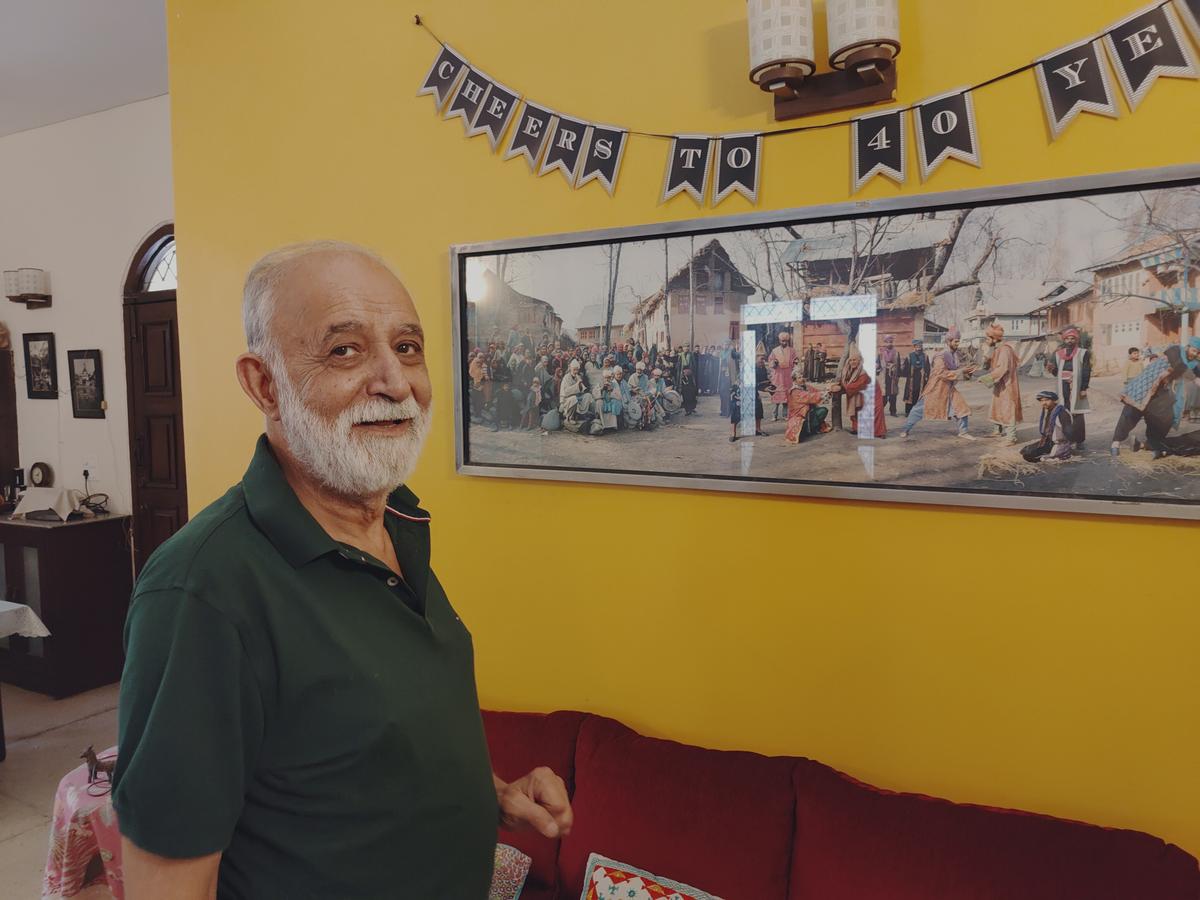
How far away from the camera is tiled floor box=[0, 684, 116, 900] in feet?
9.81

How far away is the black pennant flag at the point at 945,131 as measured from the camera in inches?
64.8

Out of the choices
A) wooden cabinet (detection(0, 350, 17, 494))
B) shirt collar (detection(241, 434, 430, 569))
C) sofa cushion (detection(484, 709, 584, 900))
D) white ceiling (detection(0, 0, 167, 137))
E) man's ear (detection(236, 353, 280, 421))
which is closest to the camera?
shirt collar (detection(241, 434, 430, 569))

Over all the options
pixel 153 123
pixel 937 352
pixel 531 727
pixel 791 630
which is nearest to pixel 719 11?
pixel 937 352

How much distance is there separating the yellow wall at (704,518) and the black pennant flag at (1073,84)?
1.0 inches

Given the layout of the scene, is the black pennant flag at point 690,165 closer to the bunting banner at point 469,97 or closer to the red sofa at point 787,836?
the bunting banner at point 469,97

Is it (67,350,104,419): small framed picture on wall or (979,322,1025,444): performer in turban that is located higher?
(67,350,104,419): small framed picture on wall

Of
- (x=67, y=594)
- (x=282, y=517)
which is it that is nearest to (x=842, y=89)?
(x=282, y=517)

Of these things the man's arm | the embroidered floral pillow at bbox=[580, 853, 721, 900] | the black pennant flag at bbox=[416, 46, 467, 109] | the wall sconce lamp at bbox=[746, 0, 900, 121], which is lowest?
the embroidered floral pillow at bbox=[580, 853, 721, 900]

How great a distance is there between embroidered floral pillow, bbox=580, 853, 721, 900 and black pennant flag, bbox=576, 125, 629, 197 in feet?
5.25

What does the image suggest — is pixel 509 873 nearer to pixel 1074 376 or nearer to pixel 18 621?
pixel 1074 376

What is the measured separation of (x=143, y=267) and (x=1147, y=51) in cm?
483

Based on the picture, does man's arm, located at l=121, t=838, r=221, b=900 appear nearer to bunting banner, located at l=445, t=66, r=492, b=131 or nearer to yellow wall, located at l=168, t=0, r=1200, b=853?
yellow wall, located at l=168, t=0, r=1200, b=853

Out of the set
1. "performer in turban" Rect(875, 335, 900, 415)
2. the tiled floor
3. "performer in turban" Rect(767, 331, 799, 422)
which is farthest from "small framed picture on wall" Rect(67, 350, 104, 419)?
"performer in turban" Rect(875, 335, 900, 415)

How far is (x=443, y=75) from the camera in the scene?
2240 millimetres
